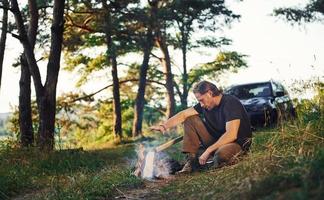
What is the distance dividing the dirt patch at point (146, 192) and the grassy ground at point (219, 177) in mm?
18

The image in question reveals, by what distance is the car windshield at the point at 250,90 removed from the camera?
16.1m

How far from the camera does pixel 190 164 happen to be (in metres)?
7.93

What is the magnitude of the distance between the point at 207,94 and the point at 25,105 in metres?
9.35

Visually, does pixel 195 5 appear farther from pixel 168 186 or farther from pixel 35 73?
pixel 168 186

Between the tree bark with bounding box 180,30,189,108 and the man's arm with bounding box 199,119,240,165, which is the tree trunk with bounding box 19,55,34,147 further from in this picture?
the tree bark with bounding box 180,30,189,108

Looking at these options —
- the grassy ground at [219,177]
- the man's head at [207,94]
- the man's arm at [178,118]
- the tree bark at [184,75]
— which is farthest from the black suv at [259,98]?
the tree bark at [184,75]

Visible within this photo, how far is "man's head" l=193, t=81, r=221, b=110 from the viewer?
7.56 meters

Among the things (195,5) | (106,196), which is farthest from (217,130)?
(195,5)

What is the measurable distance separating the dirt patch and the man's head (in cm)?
128

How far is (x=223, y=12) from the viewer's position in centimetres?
2458

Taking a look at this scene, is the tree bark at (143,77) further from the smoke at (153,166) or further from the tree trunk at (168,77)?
the smoke at (153,166)

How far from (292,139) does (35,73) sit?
29.9ft

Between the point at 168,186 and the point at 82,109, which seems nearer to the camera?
the point at 168,186

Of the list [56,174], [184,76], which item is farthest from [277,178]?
[184,76]
